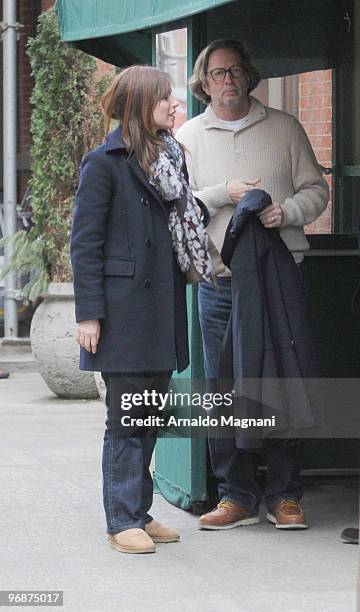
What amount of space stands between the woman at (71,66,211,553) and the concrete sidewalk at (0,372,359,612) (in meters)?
0.26

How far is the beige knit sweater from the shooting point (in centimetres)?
604

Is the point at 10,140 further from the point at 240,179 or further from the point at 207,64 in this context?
the point at 240,179

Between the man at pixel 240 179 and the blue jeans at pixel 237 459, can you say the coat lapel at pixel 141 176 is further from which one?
the blue jeans at pixel 237 459

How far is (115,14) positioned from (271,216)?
54.4 inches

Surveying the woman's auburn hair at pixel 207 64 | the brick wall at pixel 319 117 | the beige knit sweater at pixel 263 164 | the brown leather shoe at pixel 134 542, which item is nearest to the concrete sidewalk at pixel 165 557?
the brown leather shoe at pixel 134 542

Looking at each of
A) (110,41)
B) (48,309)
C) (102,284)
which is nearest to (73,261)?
(102,284)

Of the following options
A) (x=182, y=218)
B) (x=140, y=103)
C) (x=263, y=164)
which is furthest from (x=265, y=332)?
(x=140, y=103)

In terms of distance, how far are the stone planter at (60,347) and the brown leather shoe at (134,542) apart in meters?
4.22

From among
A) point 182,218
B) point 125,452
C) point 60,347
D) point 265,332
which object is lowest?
point 125,452

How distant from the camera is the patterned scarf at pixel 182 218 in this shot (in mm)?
5625

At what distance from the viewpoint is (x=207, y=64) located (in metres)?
6.06

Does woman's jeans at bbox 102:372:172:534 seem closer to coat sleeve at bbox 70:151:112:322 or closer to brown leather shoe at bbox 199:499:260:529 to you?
coat sleeve at bbox 70:151:112:322

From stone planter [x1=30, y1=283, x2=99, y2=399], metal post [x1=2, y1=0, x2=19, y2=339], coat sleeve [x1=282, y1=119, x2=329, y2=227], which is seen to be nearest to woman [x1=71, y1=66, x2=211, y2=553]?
coat sleeve [x1=282, y1=119, x2=329, y2=227]

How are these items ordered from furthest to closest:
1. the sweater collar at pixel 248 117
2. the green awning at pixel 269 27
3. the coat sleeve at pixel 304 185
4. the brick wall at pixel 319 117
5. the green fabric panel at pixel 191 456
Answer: the brick wall at pixel 319 117
the green awning at pixel 269 27
the green fabric panel at pixel 191 456
the sweater collar at pixel 248 117
the coat sleeve at pixel 304 185
